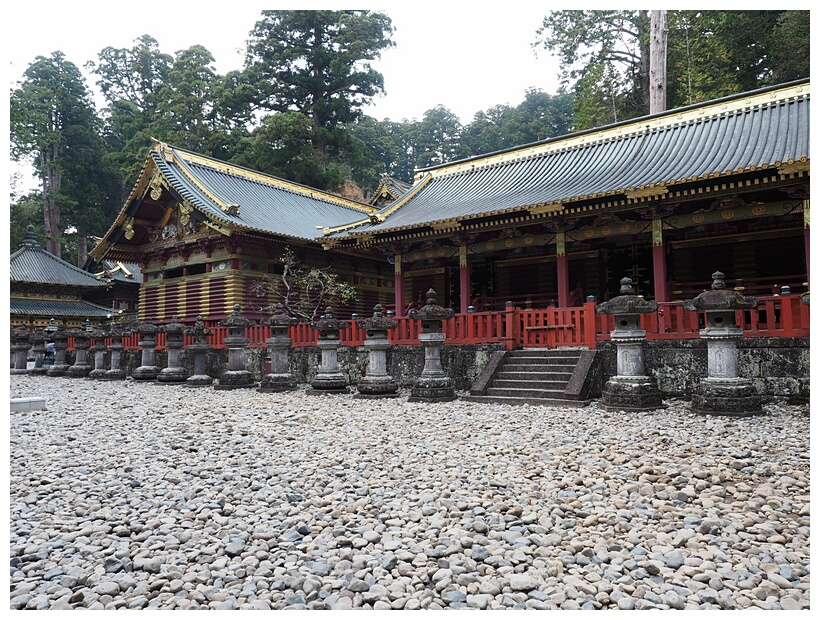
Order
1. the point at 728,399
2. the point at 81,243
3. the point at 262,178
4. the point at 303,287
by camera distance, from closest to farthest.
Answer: the point at 728,399 → the point at 303,287 → the point at 262,178 → the point at 81,243

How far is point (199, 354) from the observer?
15.0m

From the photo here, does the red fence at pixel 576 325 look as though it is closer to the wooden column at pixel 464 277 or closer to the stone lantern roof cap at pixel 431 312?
the stone lantern roof cap at pixel 431 312

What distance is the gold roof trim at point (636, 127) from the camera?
46.8 feet

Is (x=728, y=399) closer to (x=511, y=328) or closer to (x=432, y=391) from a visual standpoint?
(x=511, y=328)

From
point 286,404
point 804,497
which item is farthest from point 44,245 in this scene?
point 804,497

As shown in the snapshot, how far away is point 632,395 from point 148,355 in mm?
13566

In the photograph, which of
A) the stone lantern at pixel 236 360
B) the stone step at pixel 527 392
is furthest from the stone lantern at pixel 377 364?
the stone lantern at pixel 236 360

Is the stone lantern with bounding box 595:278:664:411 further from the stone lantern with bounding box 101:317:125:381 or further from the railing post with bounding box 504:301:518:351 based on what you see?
the stone lantern with bounding box 101:317:125:381

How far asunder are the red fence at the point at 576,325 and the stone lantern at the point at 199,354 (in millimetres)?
4164

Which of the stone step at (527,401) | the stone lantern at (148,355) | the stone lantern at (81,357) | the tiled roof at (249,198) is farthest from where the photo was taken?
the stone lantern at (81,357)

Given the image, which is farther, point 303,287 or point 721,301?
point 303,287

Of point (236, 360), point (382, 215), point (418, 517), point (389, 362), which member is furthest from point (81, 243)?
point (418, 517)

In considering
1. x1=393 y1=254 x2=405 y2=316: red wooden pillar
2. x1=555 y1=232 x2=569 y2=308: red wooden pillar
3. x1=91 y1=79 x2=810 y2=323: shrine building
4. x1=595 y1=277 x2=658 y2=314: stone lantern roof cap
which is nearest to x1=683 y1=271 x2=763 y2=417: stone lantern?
x1=595 y1=277 x2=658 y2=314: stone lantern roof cap

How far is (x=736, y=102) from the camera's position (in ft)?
48.8
